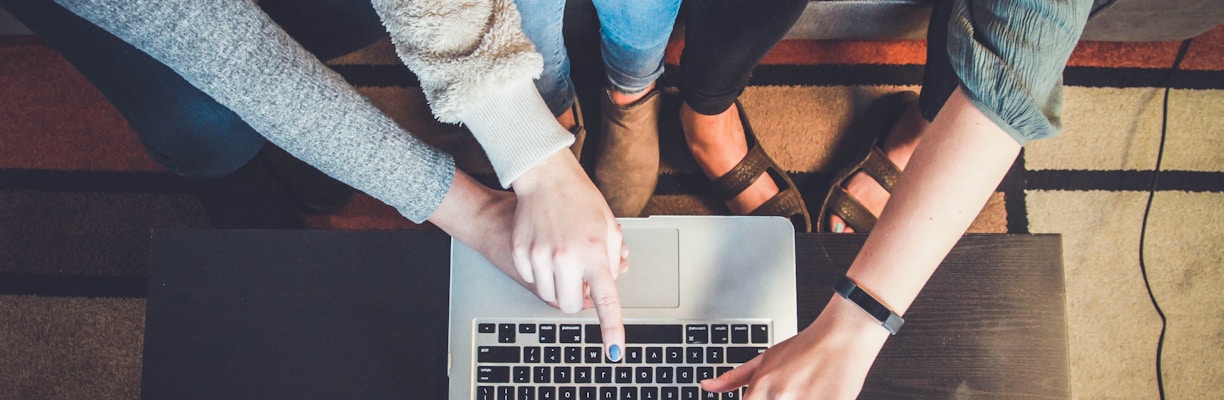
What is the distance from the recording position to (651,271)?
Answer: 2.10 ft

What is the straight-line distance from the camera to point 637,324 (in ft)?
2.08

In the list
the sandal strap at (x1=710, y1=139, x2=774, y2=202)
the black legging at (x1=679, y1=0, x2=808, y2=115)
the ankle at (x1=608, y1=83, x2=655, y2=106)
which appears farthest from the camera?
the sandal strap at (x1=710, y1=139, x2=774, y2=202)

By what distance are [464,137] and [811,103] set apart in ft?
2.04

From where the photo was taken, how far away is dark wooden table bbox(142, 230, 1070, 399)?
0.63 metres

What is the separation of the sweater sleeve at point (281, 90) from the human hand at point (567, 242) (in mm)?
83

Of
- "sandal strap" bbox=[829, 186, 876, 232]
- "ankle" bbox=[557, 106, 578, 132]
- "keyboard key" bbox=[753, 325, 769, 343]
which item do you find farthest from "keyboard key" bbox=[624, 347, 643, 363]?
"sandal strap" bbox=[829, 186, 876, 232]

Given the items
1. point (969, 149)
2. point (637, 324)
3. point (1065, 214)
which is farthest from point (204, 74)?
point (1065, 214)

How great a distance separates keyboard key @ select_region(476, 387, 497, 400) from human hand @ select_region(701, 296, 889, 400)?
0.20m

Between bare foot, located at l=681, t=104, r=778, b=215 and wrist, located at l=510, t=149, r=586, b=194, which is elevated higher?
wrist, located at l=510, t=149, r=586, b=194

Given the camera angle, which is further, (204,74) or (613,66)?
(613,66)

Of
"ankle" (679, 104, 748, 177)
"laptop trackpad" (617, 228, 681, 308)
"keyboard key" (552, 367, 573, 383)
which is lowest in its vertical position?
"ankle" (679, 104, 748, 177)

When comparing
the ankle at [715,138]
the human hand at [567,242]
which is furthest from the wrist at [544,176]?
the ankle at [715,138]

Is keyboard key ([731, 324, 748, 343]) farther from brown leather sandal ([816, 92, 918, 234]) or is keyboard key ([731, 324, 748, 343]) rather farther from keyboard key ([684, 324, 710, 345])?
brown leather sandal ([816, 92, 918, 234])

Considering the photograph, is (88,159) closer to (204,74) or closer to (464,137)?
(464,137)
